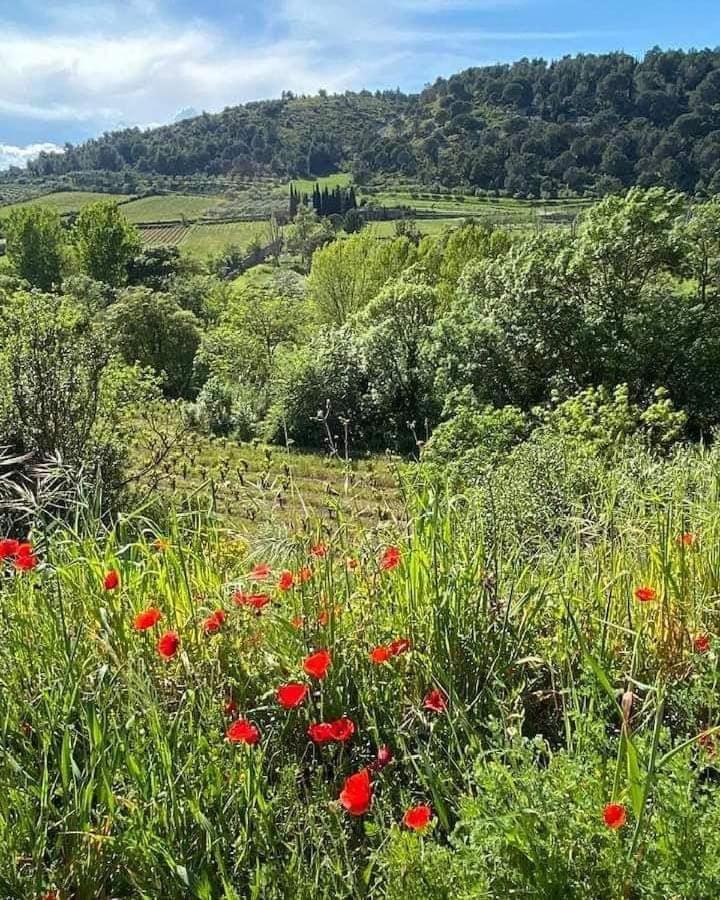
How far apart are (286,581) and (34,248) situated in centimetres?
5422

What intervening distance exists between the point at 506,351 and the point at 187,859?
14.9 m

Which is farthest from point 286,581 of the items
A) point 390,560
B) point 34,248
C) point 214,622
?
point 34,248

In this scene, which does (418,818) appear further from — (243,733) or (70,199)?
(70,199)

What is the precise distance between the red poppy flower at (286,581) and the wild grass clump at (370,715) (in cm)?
1

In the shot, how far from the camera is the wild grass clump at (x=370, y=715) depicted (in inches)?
47.3

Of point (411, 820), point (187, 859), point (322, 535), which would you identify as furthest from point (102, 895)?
point (322, 535)

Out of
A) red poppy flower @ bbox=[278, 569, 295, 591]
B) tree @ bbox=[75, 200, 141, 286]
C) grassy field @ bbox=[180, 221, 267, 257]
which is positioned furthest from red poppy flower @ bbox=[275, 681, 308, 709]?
grassy field @ bbox=[180, 221, 267, 257]

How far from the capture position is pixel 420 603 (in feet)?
6.46

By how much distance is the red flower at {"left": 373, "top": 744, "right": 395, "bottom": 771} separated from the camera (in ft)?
5.08

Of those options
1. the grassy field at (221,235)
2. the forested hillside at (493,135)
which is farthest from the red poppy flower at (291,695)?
the forested hillside at (493,135)

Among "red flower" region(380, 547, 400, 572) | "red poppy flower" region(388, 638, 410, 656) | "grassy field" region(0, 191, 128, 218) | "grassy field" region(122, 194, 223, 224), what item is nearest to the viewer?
"red poppy flower" region(388, 638, 410, 656)

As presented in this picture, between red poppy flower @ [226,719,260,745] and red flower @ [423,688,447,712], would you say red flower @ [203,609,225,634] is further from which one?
red flower @ [423,688,447,712]

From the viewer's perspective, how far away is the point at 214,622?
5.98 feet

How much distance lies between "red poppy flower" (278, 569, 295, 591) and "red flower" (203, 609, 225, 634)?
7.1 inches
